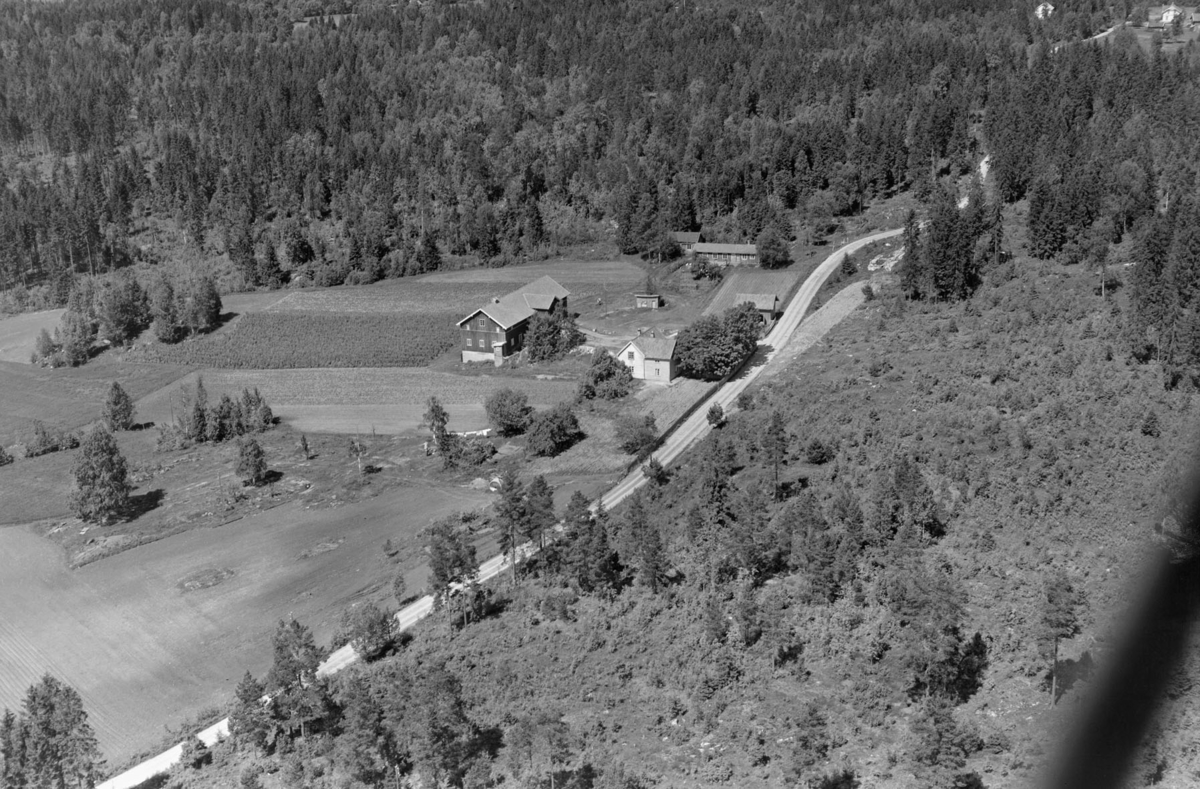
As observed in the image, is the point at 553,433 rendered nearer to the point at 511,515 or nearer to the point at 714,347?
the point at 714,347

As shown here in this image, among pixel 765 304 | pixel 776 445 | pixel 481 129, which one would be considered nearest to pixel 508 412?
pixel 776 445

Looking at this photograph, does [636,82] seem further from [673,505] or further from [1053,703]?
[1053,703]

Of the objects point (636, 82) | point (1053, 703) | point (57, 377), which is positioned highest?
point (636, 82)

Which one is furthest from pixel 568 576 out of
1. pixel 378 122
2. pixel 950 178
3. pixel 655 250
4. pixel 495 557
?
pixel 378 122

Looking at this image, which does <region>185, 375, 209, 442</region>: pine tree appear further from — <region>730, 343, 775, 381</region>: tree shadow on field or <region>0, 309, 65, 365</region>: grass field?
<region>730, 343, 775, 381</region>: tree shadow on field

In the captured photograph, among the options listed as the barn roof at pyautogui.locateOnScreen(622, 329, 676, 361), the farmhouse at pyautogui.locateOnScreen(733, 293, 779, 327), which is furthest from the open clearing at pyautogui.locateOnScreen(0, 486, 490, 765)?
the farmhouse at pyautogui.locateOnScreen(733, 293, 779, 327)
